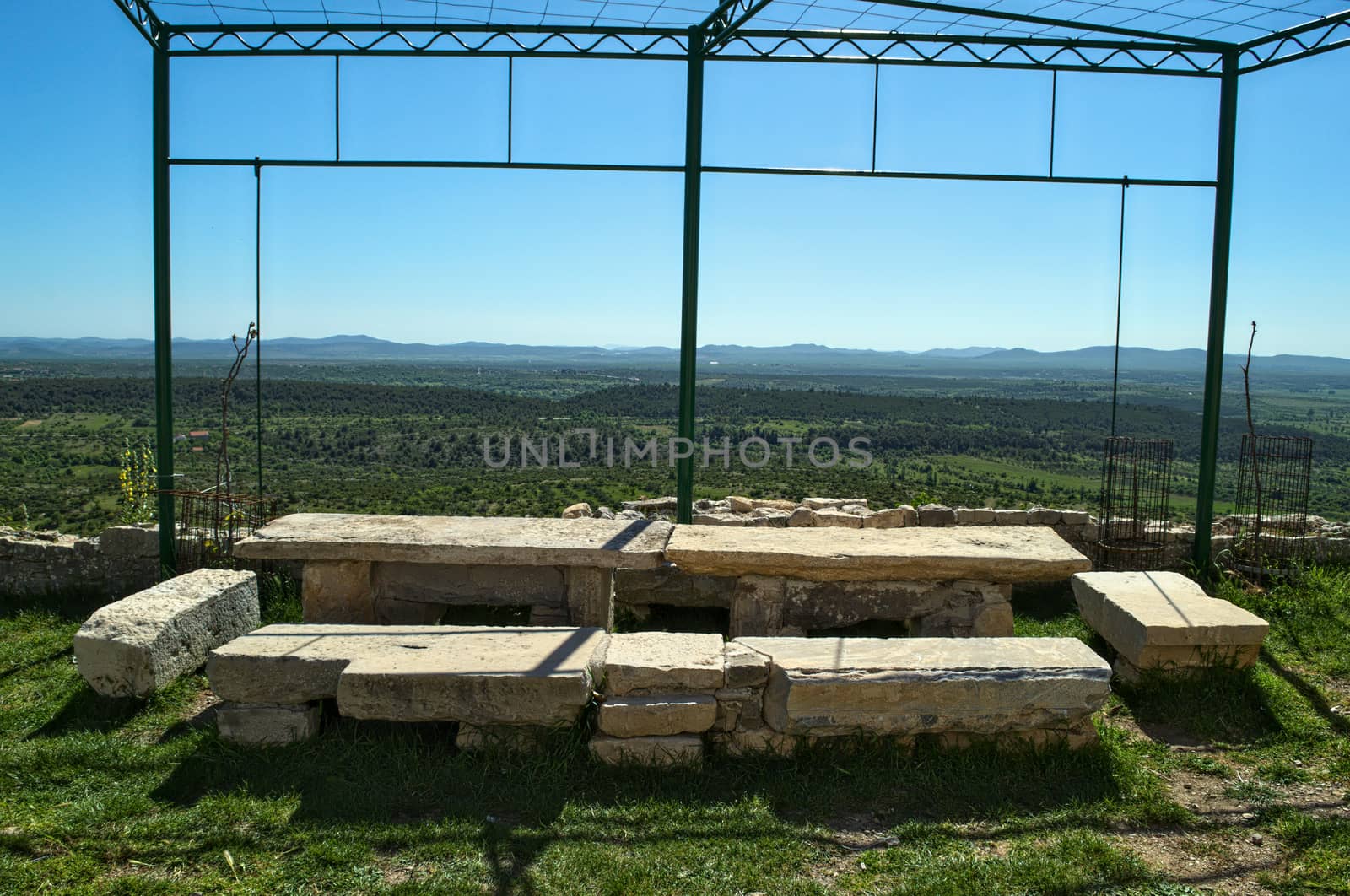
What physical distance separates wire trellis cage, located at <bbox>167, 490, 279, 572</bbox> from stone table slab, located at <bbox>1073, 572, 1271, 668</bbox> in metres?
6.38

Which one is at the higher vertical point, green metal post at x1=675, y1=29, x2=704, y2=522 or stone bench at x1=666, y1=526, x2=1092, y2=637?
green metal post at x1=675, y1=29, x2=704, y2=522

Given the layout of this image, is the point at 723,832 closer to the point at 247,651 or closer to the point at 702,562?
the point at 702,562

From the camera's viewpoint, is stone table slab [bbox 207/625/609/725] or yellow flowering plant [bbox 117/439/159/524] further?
yellow flowering plant [bbox 117/439/159/524]

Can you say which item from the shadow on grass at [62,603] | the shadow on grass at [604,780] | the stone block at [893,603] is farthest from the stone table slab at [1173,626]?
the shadow on grass at [62,603]

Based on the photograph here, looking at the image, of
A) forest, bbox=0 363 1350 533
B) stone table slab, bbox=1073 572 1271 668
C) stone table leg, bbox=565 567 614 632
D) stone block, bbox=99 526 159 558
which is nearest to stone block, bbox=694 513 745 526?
forest, bbox=0 363 1350 533

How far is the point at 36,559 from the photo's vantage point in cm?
778

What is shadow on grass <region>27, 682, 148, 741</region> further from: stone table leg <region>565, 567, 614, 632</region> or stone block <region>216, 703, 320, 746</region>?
stone table leg <region>565, 567, 614, 632</region>

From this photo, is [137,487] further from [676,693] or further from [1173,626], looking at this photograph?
[1173,626]

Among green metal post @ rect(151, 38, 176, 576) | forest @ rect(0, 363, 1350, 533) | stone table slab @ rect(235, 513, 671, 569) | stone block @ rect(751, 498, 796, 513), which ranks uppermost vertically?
green metal post @ rect(151, 38, 176, 576)

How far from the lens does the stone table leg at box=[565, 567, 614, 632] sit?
6.26 meters

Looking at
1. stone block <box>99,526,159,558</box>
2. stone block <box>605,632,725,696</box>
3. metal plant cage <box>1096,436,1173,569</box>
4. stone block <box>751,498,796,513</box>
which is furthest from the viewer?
stone block <box>751,498,796,513</box>

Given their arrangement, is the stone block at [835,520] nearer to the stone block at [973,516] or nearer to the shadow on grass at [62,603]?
the stone block at [973,516]

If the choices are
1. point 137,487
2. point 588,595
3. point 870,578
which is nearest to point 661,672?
point 588,595

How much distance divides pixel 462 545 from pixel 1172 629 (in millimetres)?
4449
